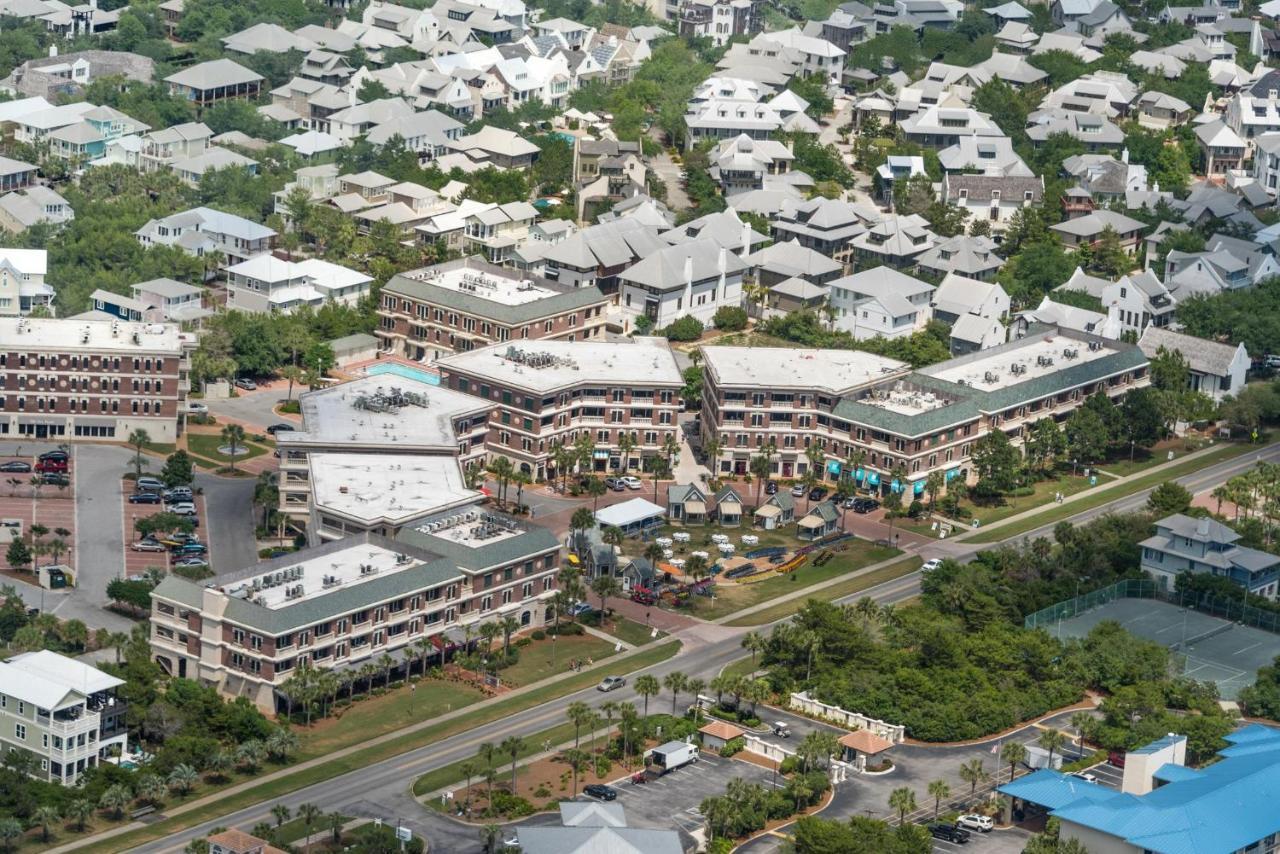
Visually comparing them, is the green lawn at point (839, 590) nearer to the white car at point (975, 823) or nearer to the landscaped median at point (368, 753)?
the landscaped median at point (368, 753)

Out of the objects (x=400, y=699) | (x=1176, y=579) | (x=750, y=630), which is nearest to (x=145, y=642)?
(x=400, y=699)

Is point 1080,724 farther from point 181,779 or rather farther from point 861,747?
point 181,779

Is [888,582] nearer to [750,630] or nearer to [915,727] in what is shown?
[750,630]

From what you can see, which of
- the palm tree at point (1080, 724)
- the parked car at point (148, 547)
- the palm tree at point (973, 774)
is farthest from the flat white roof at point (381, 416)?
the palm tree at point (1080, 724)

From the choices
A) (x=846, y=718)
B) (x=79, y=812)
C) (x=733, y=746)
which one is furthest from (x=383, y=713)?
(x=846, y=718)

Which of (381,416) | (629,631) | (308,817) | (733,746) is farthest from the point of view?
(381,416)
